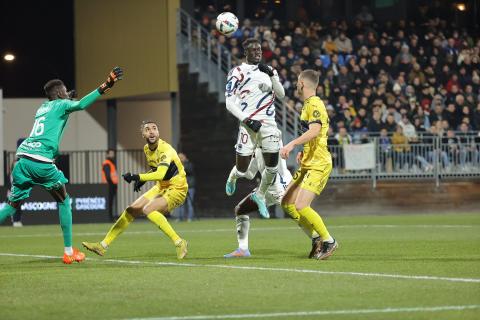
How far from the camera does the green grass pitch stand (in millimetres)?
8562

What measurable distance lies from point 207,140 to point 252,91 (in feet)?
60.6

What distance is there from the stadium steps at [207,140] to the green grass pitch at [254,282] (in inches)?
581

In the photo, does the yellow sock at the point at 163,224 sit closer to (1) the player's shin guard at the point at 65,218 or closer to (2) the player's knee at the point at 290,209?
(1) the player's shin guard at the point at 65,218

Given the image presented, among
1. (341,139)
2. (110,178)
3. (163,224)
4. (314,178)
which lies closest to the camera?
(314,178)

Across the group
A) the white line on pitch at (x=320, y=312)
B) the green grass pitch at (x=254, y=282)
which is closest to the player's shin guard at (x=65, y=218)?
the green grass pitch at (x=254, y=282)

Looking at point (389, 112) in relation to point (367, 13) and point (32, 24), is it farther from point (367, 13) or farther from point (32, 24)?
point (32, 24)

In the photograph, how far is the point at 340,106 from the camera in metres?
32.1

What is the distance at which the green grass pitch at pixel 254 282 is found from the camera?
8562mm

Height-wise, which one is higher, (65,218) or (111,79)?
(111,79)

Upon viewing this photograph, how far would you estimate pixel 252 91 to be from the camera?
1446 cm

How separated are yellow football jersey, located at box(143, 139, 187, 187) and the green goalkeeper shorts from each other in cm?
132

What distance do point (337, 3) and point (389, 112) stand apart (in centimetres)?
922

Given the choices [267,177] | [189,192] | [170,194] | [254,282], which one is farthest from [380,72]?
[254,282]

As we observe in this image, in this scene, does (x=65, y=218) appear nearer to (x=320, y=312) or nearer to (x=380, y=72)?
(x=320, y=312)
